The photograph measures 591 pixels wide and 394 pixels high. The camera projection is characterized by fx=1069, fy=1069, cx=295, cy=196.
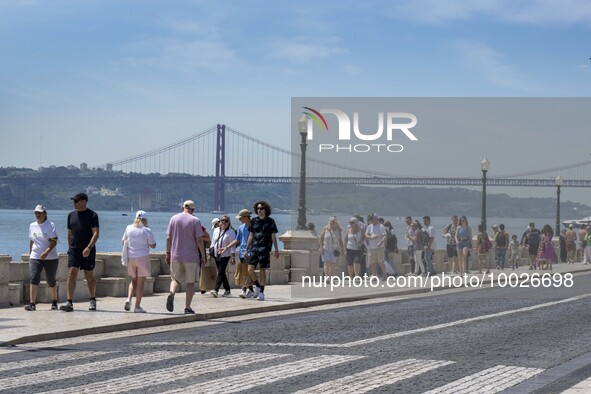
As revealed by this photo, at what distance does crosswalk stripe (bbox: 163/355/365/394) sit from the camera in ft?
31.4

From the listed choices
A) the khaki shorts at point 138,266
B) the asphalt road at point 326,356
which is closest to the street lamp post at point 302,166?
the asphalt road at point 326,356

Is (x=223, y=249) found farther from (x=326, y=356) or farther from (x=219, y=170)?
(x=219, y=170)

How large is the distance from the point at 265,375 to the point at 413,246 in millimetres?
20389

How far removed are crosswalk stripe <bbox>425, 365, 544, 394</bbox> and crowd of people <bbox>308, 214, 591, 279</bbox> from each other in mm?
15101

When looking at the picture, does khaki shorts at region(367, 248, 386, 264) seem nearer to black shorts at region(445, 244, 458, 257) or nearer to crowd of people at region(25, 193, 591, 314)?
crowd of people at region(25, 193, 591, 314)

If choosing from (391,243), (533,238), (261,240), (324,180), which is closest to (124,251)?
(261,240)

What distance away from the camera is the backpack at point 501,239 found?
115 feet

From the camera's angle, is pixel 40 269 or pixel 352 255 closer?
pixel 40 269

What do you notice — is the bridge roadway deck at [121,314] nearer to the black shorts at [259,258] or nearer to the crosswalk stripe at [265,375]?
the black shorts at [259,258]

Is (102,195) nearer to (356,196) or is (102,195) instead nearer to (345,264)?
(356,196)

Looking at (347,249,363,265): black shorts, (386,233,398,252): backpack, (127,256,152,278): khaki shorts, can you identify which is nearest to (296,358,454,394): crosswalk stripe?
(127,256,152,278): khaki shorts

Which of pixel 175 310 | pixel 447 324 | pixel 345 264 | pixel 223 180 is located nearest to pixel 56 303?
pixel 175 310

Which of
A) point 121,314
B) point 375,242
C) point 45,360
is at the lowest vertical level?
point 45,360

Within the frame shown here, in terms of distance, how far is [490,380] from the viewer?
10.4 meters
